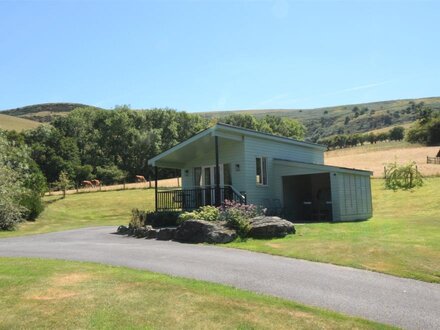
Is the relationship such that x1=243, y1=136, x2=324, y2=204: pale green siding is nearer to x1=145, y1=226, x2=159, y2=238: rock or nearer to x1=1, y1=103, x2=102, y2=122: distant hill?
x1=145, y1=226, x2=159, y2=238: rock

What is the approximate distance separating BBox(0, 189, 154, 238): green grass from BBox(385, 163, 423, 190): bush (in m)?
19.5

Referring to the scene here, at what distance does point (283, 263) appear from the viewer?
35.7ft

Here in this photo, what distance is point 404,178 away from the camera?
37.2m

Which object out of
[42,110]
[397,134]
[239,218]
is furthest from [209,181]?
[42,110]

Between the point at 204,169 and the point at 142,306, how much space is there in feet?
59.6

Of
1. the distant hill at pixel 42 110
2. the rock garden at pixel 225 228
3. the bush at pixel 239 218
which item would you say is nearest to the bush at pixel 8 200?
the rock garden at pixel 225 228

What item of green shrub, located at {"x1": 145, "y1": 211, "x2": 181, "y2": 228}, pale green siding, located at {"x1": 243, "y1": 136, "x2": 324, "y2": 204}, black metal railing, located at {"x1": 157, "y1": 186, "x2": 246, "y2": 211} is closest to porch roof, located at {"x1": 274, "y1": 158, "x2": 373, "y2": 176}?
pale green siding, located at {"x1": 243, "y1": 136, "x2": 324, "y2": 204}

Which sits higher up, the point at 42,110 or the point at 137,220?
the point at 42,110

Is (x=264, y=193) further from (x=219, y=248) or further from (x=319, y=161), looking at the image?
(x=219, y=248)

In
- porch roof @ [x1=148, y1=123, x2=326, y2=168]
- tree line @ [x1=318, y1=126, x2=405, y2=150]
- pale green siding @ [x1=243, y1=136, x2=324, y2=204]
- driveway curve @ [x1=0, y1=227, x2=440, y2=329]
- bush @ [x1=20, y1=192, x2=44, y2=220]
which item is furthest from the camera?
tree line @ [x1=318, y1=126, x2=405, y2=150]

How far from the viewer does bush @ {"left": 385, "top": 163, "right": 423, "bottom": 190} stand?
36.0 meters

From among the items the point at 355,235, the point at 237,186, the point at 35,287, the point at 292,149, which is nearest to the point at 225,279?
the point at 35,287

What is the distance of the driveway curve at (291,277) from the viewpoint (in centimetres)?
728

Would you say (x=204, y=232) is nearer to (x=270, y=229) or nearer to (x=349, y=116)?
(x=270, y=229)
